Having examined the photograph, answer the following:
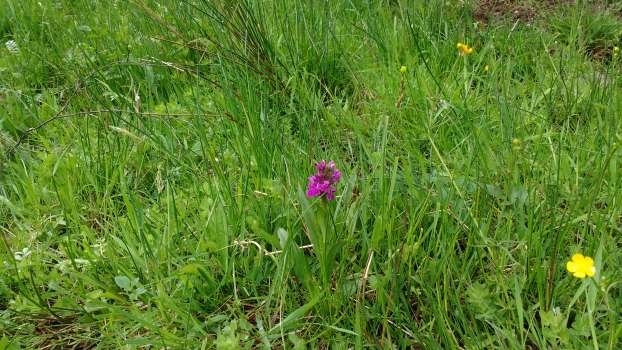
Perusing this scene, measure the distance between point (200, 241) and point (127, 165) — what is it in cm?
67

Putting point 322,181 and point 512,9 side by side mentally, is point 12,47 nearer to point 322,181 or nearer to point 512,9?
point 322,181

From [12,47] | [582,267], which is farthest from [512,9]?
[12,47]

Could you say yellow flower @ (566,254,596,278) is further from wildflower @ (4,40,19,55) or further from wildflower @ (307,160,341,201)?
wildflower @ (4,40,19,55)

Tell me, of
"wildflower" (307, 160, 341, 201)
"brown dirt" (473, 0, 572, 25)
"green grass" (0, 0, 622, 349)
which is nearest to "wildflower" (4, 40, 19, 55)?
"green grass" (0, 0, 622, 349)

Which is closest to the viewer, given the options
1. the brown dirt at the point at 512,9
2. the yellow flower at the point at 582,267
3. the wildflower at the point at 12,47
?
the yellow flower at the point at 582,267

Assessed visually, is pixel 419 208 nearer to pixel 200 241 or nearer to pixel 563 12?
pixel 200 241

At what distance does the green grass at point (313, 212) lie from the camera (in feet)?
4.07

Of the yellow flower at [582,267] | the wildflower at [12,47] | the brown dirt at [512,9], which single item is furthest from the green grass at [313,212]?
the brown dirt at [512,9]

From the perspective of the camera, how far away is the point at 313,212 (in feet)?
4.30

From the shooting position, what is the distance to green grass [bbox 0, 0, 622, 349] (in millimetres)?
1240

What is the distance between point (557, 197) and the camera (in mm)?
1436

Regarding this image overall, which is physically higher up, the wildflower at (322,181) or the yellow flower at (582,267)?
the wildflower at (322,181)

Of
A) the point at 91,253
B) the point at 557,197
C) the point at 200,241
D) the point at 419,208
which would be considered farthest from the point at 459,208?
the point at 91,253

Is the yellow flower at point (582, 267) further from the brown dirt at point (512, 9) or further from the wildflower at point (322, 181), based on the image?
the brown dirt at point (512, 9)
